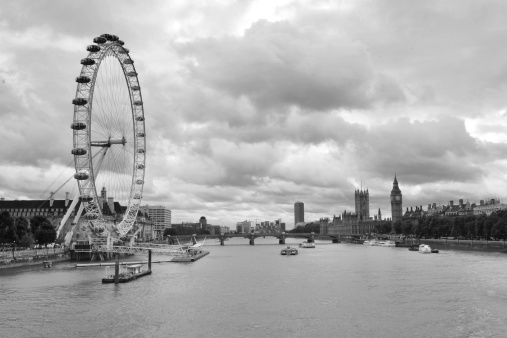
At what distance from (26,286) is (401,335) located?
31.9 metres

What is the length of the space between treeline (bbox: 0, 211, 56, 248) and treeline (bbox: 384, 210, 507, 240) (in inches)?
3098

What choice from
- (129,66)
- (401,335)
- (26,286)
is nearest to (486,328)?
(401,335)

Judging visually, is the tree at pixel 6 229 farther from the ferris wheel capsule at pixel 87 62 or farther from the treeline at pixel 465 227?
the treeline at pixel 465 227

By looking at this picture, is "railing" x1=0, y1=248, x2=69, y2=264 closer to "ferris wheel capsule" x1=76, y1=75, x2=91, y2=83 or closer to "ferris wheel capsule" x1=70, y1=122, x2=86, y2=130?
"ferris wheel capsule" x1=70, y1=122, x2=86, y2=130

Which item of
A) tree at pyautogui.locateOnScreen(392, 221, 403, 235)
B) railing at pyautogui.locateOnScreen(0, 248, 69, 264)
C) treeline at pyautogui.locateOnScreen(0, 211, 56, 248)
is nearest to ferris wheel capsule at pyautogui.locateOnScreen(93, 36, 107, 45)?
treeline at pyautogui.locateOnScreen(0, 211, 56, 248)

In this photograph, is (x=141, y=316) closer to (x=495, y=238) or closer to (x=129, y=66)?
(x=129, y=66)

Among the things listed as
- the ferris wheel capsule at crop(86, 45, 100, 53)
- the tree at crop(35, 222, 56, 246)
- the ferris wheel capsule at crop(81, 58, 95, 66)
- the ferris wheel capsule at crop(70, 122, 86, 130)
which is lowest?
the tree at crop(35, 222, 56, 246)

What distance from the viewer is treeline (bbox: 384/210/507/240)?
110 meters

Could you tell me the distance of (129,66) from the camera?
73.9 m

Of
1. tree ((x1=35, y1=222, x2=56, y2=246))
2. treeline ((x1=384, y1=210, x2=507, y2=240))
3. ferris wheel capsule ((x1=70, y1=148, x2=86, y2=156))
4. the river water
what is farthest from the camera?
treeline ((x1=384, y1=210, x2=507, y2=240))

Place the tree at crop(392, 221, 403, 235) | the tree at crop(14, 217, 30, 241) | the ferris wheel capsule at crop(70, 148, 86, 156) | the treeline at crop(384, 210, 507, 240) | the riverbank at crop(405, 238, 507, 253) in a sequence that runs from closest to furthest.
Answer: the ferris wheel capsule at crop(70, 148, 86, 156)
the tree at crop(14, 217, 30, 241)
the riverbank at crop(405, 238, 507, 253)
the treeline at crop(384, 210, 507, 240)
the tree at crop(392, 221, 403, 235)

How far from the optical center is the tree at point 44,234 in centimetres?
8321

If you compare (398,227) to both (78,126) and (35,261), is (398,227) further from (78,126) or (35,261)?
(78,126)

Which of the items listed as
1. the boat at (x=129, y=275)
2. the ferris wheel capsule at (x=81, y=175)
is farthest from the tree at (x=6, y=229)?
the boat at (x=129, y=275)
